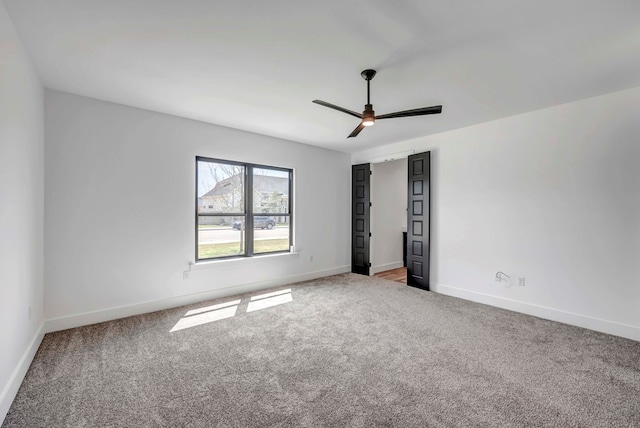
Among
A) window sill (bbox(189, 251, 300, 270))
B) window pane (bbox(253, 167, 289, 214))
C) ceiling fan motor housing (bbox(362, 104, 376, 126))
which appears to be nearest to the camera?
ceiling fan motor housing (bbox(362, 104, 376, 126))

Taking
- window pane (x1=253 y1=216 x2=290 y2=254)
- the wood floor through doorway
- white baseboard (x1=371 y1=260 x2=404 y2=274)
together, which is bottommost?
the wood floor through doorway

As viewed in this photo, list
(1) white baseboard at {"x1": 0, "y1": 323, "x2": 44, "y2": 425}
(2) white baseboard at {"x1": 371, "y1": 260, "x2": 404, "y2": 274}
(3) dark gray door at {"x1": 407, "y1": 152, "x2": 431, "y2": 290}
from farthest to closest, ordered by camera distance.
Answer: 1. (2) white baseboard at {"x1": 371, "y1": 260, "x2": 404, "y2": 274}
2. (3) dark gray door at {"x1": 407, "y1": 152, "x2": 431, "y2": 290}
3. (1) white baseboard at {"x1": 0, "y1": 323, "x2": 44, "y2": 425}

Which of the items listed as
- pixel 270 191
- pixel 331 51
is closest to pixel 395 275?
pixel 270 191

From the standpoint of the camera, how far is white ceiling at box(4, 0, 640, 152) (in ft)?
6.33

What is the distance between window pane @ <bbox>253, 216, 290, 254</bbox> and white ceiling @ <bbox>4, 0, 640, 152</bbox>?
6.76 ft

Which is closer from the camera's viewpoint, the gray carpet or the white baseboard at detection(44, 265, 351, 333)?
the gray carpet

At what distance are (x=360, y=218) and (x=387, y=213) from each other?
0.87 meters

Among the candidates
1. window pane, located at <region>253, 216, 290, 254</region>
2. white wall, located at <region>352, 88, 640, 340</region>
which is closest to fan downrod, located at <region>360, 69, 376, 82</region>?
white wall, located at <region>352, 88, 640, 340</region>

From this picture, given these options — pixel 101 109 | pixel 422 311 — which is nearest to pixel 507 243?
pixel 422 311

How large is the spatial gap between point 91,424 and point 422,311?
353 centimetres

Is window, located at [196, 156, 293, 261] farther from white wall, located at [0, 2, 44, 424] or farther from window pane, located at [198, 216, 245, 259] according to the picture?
white wall, located at [0, 2, 44, 424]

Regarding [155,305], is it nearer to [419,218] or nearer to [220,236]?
[220,236]

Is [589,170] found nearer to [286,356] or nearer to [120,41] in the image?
[286,356]

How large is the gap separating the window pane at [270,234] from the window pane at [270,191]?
0.16 metres
